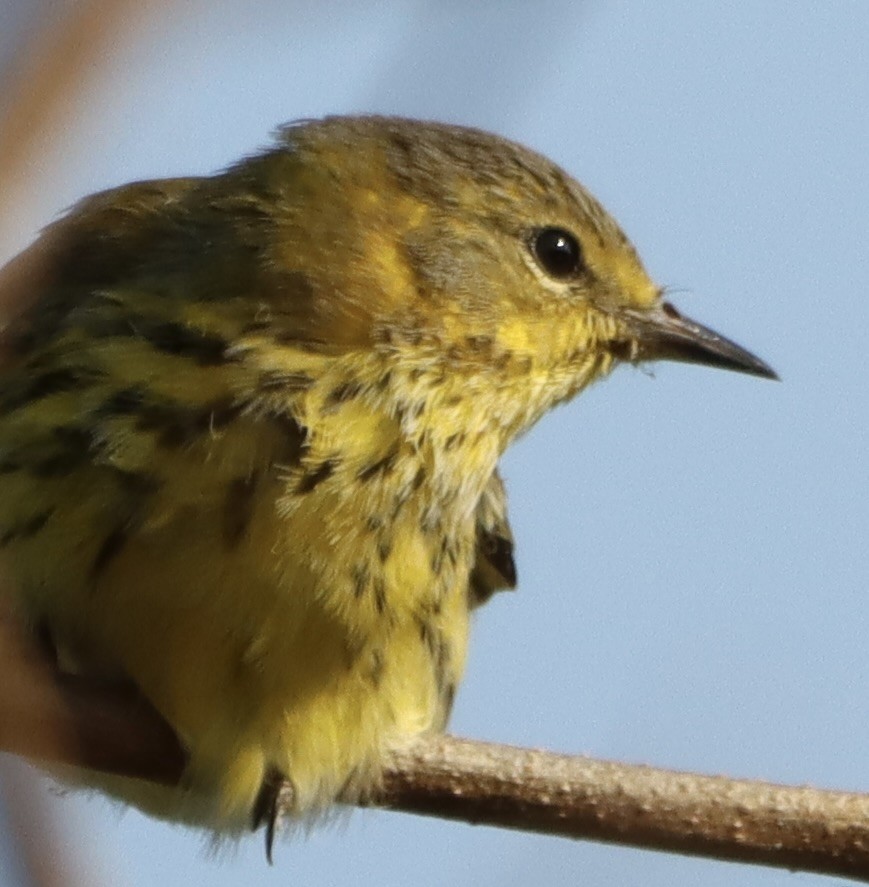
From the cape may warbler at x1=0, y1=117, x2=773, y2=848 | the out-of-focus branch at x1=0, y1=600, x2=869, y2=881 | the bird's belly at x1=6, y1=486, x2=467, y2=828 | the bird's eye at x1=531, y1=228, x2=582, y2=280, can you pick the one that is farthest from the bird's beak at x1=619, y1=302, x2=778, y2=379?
the out-of-focus branch at x1=0, y1=600, x2=869, y2=881

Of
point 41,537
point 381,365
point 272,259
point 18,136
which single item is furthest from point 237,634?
point 18,136

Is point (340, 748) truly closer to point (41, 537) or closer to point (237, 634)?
point (237, 634)

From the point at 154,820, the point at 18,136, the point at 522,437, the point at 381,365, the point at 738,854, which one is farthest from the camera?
the point at 154,820

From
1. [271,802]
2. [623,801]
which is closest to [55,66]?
[623,801]

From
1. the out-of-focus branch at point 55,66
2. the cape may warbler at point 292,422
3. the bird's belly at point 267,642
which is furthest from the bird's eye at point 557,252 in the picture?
the out-of-focus branch at point 55,66

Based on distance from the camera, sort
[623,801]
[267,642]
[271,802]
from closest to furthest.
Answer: [623,801] → [267,642] → [271,802]

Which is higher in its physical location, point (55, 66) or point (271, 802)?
point (55, 66)

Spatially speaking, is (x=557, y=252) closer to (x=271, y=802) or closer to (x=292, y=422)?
(x=292, y=422)
